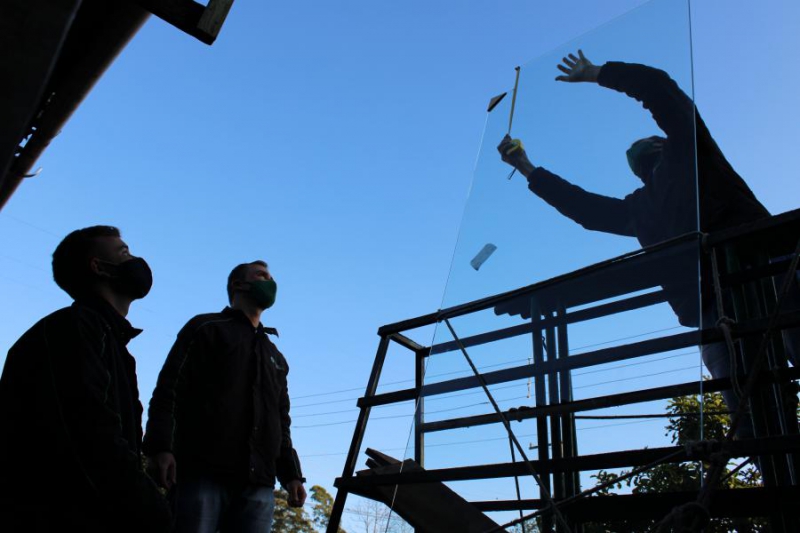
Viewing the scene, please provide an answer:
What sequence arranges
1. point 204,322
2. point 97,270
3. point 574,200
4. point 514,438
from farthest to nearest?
1. point 204,322
2. point 574,200
3. point 97,270
4. point 514,438

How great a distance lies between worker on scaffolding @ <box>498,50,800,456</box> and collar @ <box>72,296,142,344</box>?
143cm

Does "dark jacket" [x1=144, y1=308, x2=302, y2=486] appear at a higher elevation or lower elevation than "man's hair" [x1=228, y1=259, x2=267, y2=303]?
lower

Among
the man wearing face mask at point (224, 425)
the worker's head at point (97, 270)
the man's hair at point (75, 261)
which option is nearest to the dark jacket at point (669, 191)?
the man wearing face mask at point (224, 425)

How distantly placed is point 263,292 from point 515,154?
3.89 ft

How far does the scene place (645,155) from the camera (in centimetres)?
195

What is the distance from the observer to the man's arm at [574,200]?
1945 mm

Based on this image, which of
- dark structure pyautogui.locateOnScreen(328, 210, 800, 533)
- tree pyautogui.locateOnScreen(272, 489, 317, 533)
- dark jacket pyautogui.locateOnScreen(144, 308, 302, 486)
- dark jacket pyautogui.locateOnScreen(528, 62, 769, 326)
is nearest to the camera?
dark structure pyautogui.locateOnScreen(328, 210, 800, 533)

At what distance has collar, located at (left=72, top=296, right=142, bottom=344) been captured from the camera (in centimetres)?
178

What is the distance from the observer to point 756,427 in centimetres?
173

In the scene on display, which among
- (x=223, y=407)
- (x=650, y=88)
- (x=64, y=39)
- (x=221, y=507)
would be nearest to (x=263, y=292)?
(x=223, y=407)

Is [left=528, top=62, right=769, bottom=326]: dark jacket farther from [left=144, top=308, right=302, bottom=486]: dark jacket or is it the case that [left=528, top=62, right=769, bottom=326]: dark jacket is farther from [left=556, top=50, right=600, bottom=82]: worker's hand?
[left=144, top=308, right=302, bottom=486]: dark jacket

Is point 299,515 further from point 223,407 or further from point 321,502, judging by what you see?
point 223,407

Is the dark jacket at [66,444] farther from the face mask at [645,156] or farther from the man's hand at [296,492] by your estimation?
the face mask at [645,156]

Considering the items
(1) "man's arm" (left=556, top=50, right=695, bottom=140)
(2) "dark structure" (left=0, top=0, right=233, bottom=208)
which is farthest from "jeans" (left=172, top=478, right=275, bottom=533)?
(1) "man's arm" (left=556, top=50, right=695, bottom=140)
